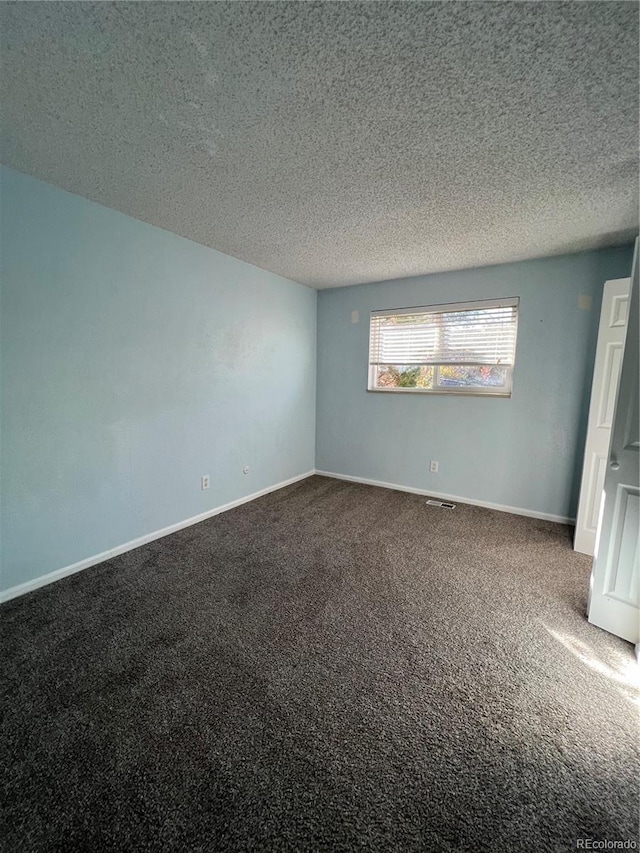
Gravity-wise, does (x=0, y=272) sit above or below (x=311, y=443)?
A: above

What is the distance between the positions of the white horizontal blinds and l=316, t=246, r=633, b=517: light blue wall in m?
0.11

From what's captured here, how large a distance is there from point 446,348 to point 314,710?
11.0 ft

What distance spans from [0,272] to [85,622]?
2.00 meters

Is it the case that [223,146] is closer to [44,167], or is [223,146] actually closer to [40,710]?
[44,167]

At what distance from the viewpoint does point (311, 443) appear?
463 cm

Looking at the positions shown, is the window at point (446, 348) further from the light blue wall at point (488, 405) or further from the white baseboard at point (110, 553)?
the white baseboard at point (110, 553)

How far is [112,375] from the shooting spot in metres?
2.42

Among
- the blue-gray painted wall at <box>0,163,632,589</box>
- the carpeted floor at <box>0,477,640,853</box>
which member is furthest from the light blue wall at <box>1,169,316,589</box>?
the carpeted floor at <box>0,477,640,853</box>

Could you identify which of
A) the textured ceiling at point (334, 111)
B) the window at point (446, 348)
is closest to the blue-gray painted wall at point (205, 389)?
the window at point (446, 348)

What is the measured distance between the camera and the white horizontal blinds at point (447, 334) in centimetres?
334

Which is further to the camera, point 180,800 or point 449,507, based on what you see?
point 449,507

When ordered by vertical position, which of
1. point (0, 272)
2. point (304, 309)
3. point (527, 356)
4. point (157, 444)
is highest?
point (304, 309)

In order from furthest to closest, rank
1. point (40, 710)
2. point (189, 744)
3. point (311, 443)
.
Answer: point (311, 443) → point (40, 710) → point (189, 744)

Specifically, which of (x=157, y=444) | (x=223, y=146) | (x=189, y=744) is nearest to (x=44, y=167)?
(x=223, y=146)
